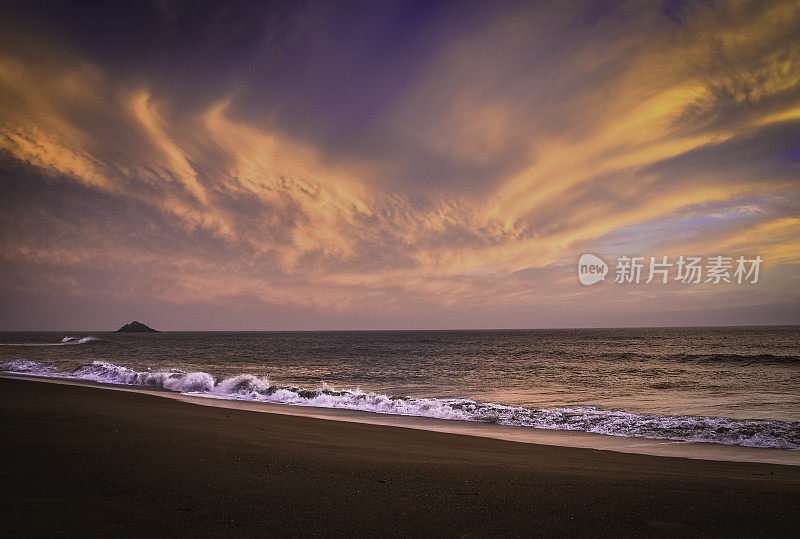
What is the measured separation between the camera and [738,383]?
25781 mm

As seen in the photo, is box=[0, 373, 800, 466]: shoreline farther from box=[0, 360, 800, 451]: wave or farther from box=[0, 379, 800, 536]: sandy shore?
box=[0, 379, 800, 536]: sandy shore

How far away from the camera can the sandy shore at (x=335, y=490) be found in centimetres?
433

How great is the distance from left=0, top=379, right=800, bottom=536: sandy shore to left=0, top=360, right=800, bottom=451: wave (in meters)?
4.70

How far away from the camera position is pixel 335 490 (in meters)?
5.42

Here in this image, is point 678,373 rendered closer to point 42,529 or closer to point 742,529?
point 742,529

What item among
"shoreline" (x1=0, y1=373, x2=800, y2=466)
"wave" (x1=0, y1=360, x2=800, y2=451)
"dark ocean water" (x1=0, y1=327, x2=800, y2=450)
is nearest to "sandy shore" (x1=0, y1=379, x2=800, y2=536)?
"shoreline" (x1=0, y1=373, x2=800, y2=466)

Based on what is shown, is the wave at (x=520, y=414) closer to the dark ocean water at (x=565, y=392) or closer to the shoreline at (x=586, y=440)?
the dark ocean water at (x=565, y=392)

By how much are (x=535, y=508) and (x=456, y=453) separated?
13.1ft

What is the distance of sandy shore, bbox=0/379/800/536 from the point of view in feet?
14.2

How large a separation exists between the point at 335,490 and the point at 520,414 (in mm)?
12101

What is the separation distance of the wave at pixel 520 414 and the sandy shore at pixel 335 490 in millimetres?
4705

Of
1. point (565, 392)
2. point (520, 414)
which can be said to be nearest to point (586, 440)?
point (520, 414)

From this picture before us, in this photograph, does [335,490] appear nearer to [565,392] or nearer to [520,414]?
[520,414]

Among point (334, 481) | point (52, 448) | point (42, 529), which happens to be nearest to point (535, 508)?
point (334, 481)
